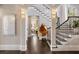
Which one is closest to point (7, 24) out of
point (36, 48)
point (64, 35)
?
point (36, 48)

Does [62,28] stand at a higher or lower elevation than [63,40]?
higher

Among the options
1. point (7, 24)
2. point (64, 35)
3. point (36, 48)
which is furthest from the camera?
point (64, 35)

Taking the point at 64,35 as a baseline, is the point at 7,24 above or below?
above

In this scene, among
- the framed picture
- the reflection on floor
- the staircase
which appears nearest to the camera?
the reflection on floor

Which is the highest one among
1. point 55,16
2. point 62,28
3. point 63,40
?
point 55,16

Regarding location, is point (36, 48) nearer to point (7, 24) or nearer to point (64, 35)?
point (7, 24)

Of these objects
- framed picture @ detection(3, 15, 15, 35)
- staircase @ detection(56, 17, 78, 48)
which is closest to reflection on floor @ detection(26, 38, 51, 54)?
framed picture @ detection(3, 15, 15, 35)

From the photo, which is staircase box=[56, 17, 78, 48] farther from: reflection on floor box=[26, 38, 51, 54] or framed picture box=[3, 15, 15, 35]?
framed picture box=[3, 15, 15, 35]

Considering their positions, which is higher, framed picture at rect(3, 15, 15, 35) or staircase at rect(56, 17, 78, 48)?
framed picture at rect(3, 15, 15, 35)

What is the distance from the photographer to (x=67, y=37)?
4273 millimetres
